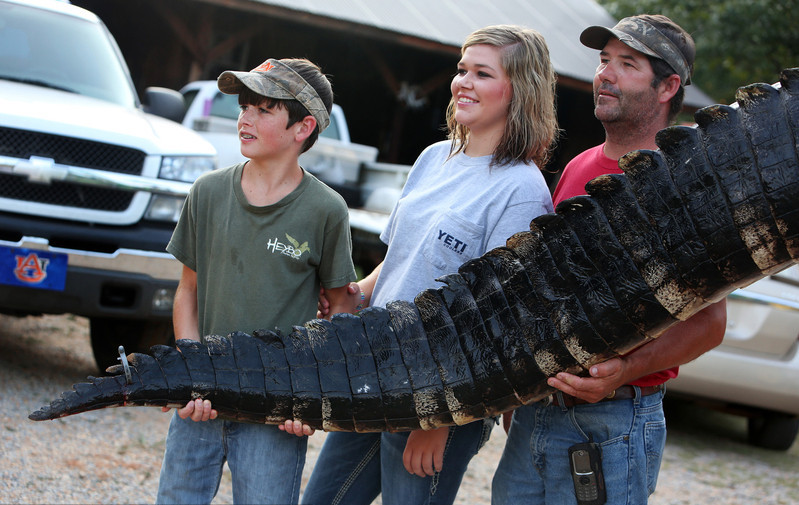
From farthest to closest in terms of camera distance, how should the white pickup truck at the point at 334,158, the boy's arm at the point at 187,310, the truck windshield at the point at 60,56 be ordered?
the white pickup truck at the point at 334,158, the truck windshield at the point at 60,56, the boy's arm at the point at 187,310

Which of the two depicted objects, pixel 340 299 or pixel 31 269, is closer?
pixel 340 299

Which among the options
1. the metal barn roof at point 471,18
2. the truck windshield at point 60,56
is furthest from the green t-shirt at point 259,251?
the metal barn roof at point 471,18

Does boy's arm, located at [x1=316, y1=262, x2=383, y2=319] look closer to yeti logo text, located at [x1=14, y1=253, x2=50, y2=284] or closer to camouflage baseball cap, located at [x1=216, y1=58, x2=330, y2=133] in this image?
camouflage baseball cap, located at [x1=216, y1=58, x2=330, y2=133]

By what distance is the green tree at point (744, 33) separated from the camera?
2053 centimetres

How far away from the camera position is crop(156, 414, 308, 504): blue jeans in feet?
7.94

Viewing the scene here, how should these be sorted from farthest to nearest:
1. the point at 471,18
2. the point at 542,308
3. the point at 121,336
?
the point at 471,18 < the point at 121,336 < the point at 542,308

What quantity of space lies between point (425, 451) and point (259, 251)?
784 millimetres

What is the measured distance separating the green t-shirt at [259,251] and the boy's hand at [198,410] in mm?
370

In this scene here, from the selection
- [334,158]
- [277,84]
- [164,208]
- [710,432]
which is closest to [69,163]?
[164,208]

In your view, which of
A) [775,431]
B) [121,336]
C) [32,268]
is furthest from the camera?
[775,431]

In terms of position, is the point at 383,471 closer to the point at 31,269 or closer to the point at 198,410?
the point at 198,410

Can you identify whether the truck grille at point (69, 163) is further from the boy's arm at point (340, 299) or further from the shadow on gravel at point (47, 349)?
the boy's arm at point (340, 299)

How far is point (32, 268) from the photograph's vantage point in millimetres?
4355

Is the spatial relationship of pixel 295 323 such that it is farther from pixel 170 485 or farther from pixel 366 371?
pixel 170 485
